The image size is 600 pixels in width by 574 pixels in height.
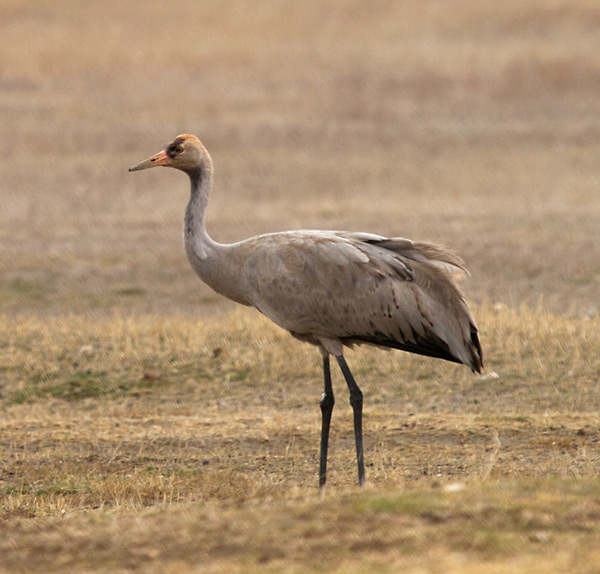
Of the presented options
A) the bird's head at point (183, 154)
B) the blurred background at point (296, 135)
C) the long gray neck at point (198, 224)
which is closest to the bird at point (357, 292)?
the long gray neck at point (198, 224)

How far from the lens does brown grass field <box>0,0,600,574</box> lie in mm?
4996

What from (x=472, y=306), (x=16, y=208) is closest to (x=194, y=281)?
(x=472, y=306)

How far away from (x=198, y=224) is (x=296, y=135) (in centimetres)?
1925

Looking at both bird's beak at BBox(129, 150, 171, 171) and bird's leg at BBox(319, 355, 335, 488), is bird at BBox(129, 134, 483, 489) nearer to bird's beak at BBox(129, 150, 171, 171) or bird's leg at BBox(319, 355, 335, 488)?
bird's leg at BBox(319, 355, 335, 488)

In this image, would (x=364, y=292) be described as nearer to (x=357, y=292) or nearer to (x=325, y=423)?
(x=357, y=292)

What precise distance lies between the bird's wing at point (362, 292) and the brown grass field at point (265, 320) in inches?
36.8

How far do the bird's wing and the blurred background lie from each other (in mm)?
5547

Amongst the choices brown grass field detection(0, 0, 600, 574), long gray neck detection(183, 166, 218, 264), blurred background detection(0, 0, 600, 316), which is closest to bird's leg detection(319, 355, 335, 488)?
brown grass field detection(0, 0, 600, 574)

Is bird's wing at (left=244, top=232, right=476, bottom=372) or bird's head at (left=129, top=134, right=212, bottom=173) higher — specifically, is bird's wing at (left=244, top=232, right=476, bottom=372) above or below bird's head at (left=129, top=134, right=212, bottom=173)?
below

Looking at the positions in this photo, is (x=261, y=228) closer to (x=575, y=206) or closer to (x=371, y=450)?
(x=575, y=206)

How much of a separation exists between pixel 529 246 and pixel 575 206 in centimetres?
414

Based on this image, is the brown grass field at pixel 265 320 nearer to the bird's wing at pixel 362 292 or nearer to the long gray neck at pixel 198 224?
the bird's wing at pixel 362 292

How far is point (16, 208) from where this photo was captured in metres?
21.3

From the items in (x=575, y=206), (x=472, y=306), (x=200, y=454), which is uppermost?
(x=575, y=206)
